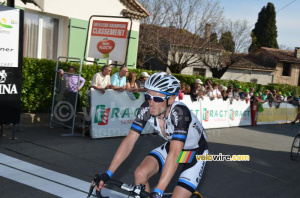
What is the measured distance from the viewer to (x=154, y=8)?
2834cm

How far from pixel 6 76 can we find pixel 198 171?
18.8ft

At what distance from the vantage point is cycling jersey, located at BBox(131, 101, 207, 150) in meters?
3.13

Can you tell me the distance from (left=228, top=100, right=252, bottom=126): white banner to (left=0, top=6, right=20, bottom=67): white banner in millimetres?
9533

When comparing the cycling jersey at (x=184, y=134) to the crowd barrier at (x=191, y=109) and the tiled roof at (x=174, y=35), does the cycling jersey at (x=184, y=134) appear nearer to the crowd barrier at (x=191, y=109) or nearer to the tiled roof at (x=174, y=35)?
the crowd barrier at (x=191, y=109)

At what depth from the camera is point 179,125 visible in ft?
10.3

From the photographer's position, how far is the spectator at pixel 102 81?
9039 mm

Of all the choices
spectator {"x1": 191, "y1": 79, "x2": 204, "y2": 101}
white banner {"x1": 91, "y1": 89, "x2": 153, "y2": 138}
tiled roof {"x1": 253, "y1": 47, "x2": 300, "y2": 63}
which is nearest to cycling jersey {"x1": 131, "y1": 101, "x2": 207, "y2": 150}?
white banner {"x1": 91, "y1": 89, "x2": 153, "y2": 138}

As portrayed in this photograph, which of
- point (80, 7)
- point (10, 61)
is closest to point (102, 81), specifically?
point (10, 61)

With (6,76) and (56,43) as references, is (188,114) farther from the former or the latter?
(56,43)

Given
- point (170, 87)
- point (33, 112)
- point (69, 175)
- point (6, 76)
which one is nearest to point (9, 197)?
Answer: point (69, 175)

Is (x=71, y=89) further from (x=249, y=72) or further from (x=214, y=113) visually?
(x=249, y=72)

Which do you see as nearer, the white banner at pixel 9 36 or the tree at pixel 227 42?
the white banner at pixel 9 36

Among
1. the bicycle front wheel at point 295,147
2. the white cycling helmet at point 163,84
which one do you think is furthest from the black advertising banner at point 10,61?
the bicycle front wheel at point 295,147

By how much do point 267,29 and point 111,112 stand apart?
6096cm
